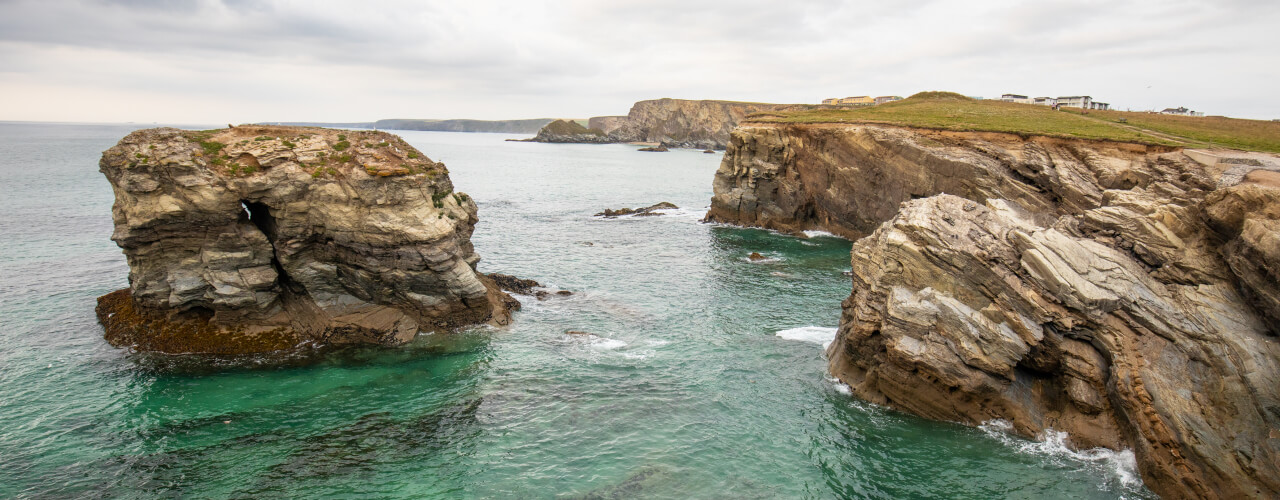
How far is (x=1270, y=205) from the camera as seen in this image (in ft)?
69.2

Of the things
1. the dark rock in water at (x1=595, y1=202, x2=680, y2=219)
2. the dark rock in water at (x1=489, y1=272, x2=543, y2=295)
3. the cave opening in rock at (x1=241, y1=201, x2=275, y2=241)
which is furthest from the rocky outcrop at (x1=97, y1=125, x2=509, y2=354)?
the dark rock in water at (x1=595, y1=202, x2=680, y2=219)

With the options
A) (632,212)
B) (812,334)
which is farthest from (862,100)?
(812,334)

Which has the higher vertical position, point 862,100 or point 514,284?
point 862,100

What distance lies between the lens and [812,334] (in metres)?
36.1

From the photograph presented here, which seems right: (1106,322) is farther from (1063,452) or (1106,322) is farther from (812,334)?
(812,334)

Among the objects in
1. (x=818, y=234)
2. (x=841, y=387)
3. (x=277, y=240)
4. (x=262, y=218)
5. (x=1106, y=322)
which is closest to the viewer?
(x=1106, y=322)

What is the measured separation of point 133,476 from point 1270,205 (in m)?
39.1

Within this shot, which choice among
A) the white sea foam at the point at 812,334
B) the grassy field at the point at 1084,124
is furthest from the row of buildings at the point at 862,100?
the white sea foam at the point at 812,334

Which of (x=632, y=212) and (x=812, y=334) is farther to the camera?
(x=632, y=212)

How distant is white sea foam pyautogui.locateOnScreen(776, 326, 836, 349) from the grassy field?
27.1m

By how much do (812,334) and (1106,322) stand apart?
14486 mm

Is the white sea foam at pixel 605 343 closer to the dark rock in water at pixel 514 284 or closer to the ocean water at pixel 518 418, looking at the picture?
the ocean water at pixel 518 418

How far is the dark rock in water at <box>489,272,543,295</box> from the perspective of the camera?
141 ft

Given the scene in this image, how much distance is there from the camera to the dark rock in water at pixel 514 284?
42.9 meters
